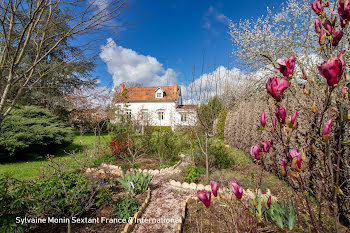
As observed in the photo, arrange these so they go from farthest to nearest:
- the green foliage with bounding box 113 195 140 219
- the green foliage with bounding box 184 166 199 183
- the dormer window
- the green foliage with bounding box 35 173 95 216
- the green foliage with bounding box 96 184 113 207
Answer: the dormer window, the green foliage with bounding box 184 166 199 183, the green foliage with bounding box 96 184 113 207, the green foliage with bounding box 113 195 140 219, the green foliage with bounding box 35 173 95 216

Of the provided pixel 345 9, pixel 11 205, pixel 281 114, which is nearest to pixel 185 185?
pixel 11 205

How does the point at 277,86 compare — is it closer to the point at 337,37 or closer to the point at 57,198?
the point at 337,37

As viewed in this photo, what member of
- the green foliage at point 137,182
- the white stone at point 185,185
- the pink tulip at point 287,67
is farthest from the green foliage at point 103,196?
the pink tulip at point 287,67

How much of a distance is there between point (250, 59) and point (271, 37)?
1.31 metres

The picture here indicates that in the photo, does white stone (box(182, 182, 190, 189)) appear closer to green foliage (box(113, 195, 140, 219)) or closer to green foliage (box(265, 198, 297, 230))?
green foliage (box(113, 195, 140, 219))

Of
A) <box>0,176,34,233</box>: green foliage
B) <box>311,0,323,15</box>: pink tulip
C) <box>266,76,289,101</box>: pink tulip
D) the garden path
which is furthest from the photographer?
the garden path

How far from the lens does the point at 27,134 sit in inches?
244

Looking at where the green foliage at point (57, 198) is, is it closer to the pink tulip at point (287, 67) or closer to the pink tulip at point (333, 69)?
the pink tulip at point (287, 67)

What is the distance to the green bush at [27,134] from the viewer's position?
5.79 meters

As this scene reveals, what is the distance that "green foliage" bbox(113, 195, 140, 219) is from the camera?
2.70 m

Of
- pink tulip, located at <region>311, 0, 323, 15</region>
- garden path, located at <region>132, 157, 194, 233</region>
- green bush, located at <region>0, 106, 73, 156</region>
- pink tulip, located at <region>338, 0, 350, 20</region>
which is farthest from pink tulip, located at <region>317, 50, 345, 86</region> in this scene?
green bush, located at <region>0, 106, 73, 156</region>

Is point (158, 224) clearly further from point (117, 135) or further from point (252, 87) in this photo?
point (252, 87)

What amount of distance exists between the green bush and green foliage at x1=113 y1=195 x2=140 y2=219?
4.92 meters

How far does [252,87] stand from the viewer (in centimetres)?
1045
